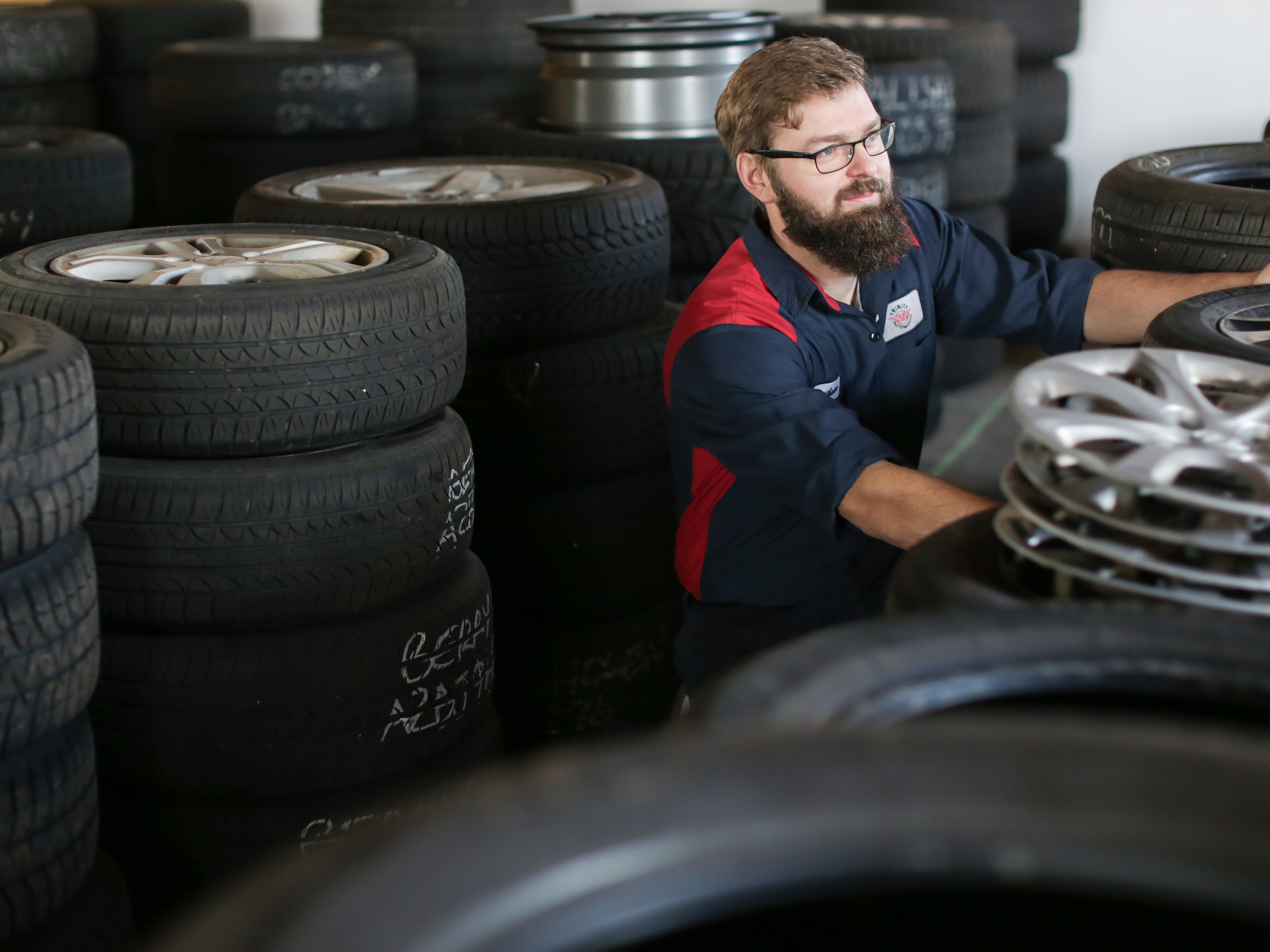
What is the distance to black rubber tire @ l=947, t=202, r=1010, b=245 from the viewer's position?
454 cm

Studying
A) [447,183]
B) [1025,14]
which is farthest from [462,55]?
[1025,14]

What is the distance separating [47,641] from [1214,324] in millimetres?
1485

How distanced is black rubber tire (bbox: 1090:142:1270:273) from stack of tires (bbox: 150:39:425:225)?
7.83ft

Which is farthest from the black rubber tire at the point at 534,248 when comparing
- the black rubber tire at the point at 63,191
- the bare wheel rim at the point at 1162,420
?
the bare wheel rim at the point at 1162,420

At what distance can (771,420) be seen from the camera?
193 centimetres

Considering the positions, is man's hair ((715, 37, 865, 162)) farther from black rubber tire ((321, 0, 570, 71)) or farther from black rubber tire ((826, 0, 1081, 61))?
black rubber tire ((826, 0, 1081, 61))

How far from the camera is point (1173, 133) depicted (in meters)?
5.66

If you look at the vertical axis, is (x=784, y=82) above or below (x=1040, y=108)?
above

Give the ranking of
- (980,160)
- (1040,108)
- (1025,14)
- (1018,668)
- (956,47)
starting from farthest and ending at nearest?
(1040,108), (1025,14), (980,160), (956,47), (1018,668)

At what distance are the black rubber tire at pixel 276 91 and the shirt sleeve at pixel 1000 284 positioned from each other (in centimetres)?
227

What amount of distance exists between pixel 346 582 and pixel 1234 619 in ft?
4.37

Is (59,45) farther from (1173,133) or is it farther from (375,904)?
(375,904)

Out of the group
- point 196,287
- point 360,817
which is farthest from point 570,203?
point 360,817

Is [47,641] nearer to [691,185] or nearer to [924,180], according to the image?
[691,185]
